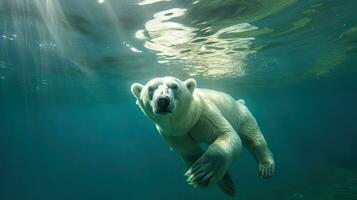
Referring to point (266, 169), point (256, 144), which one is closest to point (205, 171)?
point (266, 169)

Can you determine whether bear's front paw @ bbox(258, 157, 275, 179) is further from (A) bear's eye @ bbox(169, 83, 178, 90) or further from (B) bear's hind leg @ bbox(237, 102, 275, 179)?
(A) bear's eye @ bbox(169, 83, 178, 90)

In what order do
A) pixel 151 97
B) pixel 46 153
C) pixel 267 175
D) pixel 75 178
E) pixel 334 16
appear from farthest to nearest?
pixel 46 153 < pixel 75 178 < pixel 334 16 < pixel 267 175 < pixel 151 97

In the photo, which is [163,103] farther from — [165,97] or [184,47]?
[184,47]

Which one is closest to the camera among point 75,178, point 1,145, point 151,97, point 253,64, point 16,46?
point 151,97

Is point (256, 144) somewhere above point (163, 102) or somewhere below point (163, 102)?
below

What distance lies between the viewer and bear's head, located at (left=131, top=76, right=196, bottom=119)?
3.57 metres

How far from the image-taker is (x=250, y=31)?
12250 millimetres

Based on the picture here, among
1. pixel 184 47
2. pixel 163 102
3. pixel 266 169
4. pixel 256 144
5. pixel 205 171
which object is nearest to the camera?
pixel 205 171

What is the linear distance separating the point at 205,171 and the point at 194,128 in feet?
3.71

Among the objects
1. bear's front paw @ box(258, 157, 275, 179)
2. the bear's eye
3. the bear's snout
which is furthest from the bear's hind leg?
the bear's snout

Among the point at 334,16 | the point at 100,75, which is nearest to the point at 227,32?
the point at 334,16

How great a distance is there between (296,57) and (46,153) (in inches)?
4553

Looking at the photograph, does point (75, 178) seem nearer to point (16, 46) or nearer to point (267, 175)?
point (16, 46)

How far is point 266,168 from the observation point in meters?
4.91
